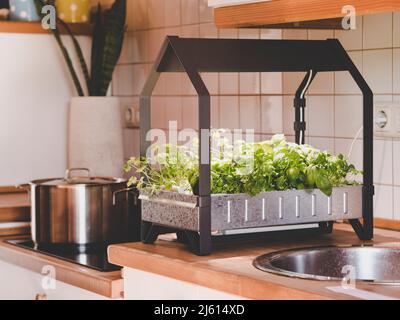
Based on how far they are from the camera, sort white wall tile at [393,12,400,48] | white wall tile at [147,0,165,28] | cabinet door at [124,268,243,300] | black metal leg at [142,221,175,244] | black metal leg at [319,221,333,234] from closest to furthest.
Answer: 1. cabinet door at [124,268,243,300]
2. black metal leg at [142,221,175,244]
3. black metal leg at [319,221,333,234]
4. white wall tile at [393,12,400,48]
5. white wall tile at [147,0,165,28]

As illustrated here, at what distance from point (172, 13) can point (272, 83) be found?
24.8 inches

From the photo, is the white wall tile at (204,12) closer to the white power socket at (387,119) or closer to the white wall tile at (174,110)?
the white wall tile at (174,110)

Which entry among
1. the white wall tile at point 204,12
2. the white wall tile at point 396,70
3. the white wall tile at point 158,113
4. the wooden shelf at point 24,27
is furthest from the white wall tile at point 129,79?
the white wall tile at point 396,70

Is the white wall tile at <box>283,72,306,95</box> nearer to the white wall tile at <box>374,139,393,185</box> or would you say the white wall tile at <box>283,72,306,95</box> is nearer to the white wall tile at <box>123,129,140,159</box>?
the white wall tile at <box>374,139,393,185</box>

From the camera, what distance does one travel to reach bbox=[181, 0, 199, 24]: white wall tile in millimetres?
2998

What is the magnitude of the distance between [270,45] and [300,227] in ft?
1.40

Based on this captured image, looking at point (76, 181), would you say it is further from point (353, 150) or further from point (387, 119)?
point (387, 119)

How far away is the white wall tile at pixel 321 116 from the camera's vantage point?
247 cm

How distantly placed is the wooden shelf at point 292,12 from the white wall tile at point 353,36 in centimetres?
6

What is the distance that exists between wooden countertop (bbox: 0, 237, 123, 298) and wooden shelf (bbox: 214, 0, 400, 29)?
0.69 m

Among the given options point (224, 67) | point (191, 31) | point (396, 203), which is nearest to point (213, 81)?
point (191, 31)

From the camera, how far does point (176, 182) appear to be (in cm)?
195

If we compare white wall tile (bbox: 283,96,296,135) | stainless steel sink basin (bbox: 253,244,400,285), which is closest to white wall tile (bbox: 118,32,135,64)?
white wall tile (bbox: 283,96,296,135)
